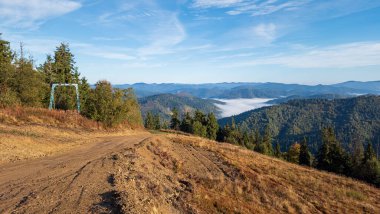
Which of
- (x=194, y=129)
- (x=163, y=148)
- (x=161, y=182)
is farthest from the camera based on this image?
(x=194, y=129)

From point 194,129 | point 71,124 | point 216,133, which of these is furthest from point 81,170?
point 216,133

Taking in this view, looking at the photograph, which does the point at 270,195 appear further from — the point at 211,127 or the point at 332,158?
the point at 211,127

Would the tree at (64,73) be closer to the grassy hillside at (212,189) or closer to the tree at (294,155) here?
the grassy hillside at (212,189)

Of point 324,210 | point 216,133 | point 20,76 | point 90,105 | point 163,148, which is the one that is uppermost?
point 20,76

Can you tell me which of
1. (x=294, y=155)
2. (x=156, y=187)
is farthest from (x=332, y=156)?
(x=156, y=187)

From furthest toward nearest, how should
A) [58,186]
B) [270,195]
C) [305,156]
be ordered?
[305,156], [270,195], [58,186]

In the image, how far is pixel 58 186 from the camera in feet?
33.0

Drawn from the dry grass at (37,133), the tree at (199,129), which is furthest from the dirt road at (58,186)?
the tree at (199,129)

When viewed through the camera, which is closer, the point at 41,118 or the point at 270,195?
the point at 270,195

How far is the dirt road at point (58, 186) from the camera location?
8.11m

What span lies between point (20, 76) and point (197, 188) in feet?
118

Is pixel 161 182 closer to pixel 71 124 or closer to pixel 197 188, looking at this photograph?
pixel 197 188

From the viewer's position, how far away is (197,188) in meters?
12.8

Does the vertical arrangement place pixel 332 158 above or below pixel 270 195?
below
